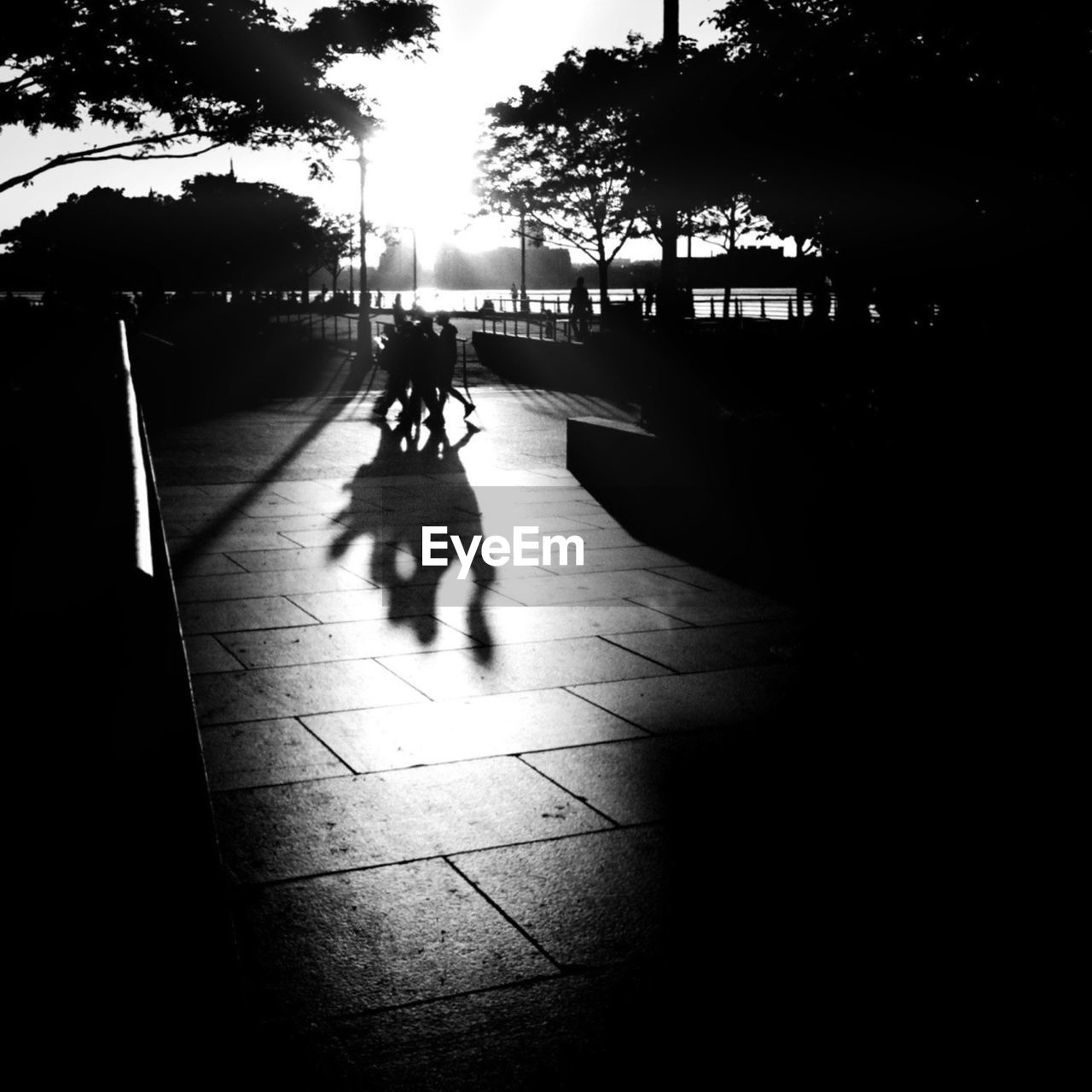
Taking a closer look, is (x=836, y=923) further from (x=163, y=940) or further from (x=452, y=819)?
(x=163, y=940)

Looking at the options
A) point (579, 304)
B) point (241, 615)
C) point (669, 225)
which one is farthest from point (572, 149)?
point (241, 615)

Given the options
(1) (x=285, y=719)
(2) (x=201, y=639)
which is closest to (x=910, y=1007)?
(1) (x=285, y=719)

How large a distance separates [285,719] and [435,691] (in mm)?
796

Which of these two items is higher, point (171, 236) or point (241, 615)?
point (171, 236)

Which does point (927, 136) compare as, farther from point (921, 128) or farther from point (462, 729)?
point (462, 729)

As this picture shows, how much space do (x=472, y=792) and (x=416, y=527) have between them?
21.0ft

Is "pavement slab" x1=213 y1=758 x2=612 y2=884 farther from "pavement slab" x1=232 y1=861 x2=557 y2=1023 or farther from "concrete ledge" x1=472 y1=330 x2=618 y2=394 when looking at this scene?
"concrete ledge" x1=472 y1=330 x2=618 y2=394

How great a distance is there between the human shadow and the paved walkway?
2.0 inches

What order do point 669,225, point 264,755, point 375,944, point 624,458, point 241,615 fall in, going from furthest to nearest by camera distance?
point 669,225 → point 624,458 → point 241,615 → point 264,755 → point 375,944

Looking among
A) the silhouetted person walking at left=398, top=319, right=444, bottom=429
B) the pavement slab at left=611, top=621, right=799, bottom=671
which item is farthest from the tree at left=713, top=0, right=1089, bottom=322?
the pavement slab at left=611, top=621, right=799, bottom=671

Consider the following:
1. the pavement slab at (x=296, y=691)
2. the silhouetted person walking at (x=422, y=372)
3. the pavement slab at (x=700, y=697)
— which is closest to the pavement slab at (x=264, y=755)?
the pavement slab at (x=296, y=691)

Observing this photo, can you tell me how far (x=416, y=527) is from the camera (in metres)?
11.2

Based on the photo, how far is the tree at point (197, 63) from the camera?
20938mm

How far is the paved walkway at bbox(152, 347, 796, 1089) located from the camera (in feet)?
10.7
